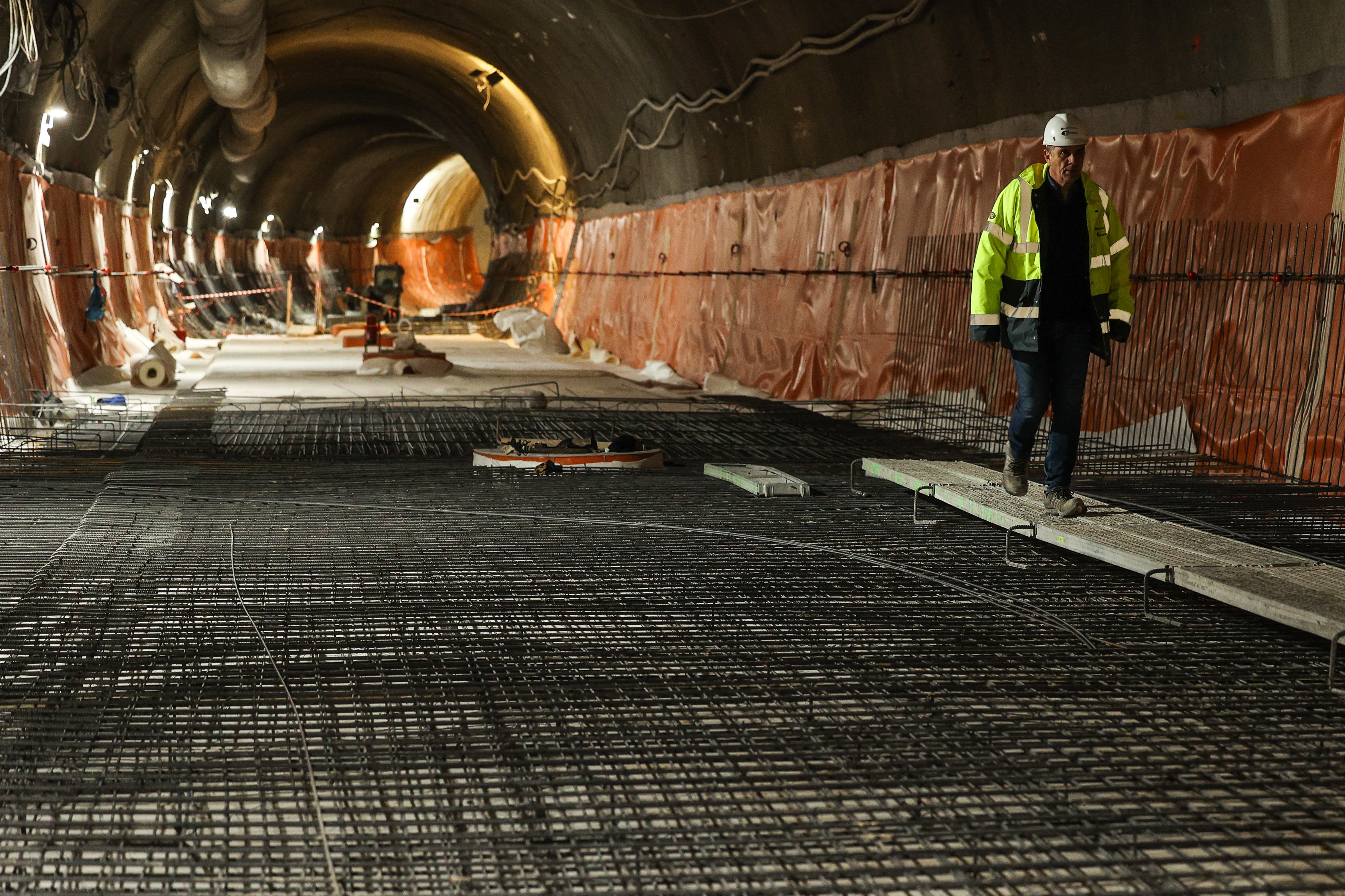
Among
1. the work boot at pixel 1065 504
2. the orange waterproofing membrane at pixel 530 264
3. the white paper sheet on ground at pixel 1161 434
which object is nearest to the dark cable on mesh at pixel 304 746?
the work boot at pixel 1065 504

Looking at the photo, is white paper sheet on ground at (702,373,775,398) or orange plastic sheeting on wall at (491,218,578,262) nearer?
white paper sheet on ground at (702,373,775,398)

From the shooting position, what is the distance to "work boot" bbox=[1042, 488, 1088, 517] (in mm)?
4871

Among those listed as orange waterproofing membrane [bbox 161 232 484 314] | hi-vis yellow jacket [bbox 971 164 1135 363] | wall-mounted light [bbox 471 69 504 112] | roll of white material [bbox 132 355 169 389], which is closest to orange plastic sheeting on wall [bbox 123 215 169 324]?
roll of white material [bbox 132 355 169 389]

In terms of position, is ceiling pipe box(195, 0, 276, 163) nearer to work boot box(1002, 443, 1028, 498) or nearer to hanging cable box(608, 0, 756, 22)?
hanging cable box(608, 0, 756, 22)

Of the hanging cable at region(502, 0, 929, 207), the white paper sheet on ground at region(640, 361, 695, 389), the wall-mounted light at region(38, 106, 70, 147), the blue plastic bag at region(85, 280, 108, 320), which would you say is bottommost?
the white paper sheet on ground at region(640, 361, 695, 389)

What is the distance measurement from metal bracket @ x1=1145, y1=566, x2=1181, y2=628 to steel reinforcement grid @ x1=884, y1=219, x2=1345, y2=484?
2.44 meters

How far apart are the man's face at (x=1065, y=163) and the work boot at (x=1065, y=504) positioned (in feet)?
3.83

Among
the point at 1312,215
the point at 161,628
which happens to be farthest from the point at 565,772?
the point at 1312,215

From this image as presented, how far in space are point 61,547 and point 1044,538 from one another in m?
3.63

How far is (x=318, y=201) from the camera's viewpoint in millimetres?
34781

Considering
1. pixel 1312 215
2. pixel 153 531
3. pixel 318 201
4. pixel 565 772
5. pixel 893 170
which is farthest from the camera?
pixel 318 201

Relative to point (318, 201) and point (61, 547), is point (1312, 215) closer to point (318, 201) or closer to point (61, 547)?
point (61, 547)

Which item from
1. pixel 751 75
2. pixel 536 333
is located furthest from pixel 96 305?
pixel 536 333

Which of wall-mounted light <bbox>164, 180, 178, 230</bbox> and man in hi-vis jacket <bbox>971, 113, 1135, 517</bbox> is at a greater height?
wall-mounted light <bbox>164, 180, 178, 230</bbox>
